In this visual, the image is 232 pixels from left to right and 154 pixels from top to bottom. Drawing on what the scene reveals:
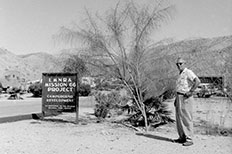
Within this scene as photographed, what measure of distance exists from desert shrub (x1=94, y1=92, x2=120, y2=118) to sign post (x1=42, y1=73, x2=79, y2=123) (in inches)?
36.9

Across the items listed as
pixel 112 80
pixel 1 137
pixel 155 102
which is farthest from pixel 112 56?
pixel 1 137

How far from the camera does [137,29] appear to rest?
8.67m

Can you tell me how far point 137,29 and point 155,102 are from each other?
231 centimetres

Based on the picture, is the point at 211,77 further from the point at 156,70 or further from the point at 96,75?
the point at 96,75

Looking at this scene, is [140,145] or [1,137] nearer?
[140,145]

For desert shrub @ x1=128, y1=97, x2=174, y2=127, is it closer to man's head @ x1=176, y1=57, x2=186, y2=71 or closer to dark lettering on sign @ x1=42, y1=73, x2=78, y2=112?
dark lettering on sign @ x1=42, y1=73, x2=78, y2=112

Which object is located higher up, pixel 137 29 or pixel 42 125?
pixel 137 29

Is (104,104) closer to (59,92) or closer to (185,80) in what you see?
(59,92)

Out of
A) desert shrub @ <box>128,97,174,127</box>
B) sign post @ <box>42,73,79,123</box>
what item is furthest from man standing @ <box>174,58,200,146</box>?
sign post @ <box>42,73,79,123</box>

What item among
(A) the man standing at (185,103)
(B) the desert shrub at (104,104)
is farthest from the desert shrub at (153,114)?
(A) the man standing at (185,103)

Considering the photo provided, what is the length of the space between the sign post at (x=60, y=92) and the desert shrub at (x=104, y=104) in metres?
0.94

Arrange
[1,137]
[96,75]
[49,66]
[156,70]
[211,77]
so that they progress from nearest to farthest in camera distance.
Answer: [1,137] → [211,77] → [156,70] → [96,75] → [49,66]

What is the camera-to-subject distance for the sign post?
1025 centimetres

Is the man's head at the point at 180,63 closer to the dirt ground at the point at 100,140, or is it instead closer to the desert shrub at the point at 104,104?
the dirt ground at the point at 100,140
